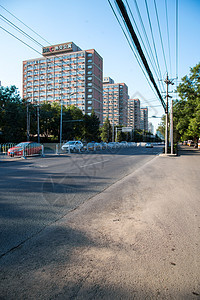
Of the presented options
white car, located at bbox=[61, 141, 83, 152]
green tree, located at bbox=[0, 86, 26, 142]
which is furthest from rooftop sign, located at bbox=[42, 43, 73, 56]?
white car, located at bbox=[61, 141, 83, 152]

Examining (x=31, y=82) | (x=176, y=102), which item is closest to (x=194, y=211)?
(x=176, y=102)

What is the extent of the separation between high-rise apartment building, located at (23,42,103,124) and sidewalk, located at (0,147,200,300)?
85.0 m

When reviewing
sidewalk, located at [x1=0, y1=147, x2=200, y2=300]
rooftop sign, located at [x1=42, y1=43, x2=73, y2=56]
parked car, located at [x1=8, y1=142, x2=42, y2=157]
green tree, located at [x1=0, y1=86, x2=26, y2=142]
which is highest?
rooftop sign, located at [x1=42, y1=43, x2=73, y2=56]

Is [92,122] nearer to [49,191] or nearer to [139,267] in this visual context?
[49,191]

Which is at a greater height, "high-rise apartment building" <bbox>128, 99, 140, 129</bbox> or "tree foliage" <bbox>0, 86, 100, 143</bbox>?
"high-rise apartment building" <bbox>128, 99, 140, 129</bbox>

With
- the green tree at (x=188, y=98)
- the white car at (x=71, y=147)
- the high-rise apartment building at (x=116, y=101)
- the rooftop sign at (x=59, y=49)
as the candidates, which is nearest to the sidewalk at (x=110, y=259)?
the white car at (x=71, y=147)

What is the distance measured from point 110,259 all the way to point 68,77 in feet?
313

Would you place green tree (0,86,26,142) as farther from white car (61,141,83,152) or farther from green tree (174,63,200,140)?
Result: green tree (174,63,200,140)

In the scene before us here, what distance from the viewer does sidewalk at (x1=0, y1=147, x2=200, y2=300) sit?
6.65ft

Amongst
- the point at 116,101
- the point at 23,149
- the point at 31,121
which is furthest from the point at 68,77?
the point at 23,149

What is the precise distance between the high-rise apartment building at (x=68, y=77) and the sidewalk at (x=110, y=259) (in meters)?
85.0

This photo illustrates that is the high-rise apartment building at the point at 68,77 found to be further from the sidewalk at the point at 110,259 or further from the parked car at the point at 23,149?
the sidewalk at the point at 110,259

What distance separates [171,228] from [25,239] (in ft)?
7.87

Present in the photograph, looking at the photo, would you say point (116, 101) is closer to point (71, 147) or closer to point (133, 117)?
point (133, 117)
